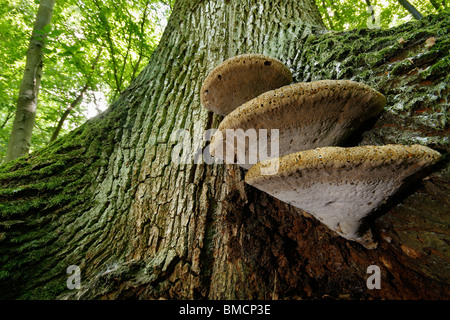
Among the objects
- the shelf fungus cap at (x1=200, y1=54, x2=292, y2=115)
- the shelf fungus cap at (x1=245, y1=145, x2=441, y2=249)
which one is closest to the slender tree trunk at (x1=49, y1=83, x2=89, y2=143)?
the shelf fungus cap at (x1=200, y1=54, x2=292, y2=115)

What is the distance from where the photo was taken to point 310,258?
4.76 ft

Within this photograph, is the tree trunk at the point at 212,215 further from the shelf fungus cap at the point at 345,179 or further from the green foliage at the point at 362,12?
the green foliage at the point at 362,12

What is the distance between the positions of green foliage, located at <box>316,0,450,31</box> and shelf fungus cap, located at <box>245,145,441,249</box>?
9773 millimetres

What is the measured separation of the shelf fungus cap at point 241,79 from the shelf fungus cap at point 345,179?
0.80 meters

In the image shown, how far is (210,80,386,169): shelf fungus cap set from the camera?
1059mm

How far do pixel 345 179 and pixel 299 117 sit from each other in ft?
1.42

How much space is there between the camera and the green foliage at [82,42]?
5102 millimetres

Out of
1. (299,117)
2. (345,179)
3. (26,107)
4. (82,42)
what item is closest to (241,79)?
(299,117)

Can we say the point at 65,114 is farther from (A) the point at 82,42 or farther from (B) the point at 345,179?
(B) the point at 345,179

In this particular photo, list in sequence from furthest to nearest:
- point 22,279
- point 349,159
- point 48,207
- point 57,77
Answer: point 57,77 → point 48,207 → point 22,279 → point 349,159

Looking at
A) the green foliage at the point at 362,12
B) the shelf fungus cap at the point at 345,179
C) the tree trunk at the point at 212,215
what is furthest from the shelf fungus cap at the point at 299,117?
the green foliage at the point at 362,12

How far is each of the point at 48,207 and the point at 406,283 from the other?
2773 mm
